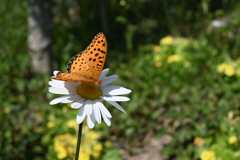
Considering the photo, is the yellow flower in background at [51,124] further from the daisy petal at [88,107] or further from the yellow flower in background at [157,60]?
the daisy petal at [88,107]

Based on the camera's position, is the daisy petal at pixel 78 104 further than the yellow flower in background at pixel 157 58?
No

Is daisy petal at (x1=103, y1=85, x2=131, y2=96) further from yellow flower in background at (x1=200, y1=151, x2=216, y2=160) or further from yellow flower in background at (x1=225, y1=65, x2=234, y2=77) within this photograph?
yellow flower in background at (x1=225, y1=65, x2=234, y2=77)

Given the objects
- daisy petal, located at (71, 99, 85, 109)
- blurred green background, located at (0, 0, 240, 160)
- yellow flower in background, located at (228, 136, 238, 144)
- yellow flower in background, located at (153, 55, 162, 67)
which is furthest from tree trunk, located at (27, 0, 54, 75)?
daisy petal, located at (71, 99, 85, 109)

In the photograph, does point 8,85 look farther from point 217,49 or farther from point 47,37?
point 217,49

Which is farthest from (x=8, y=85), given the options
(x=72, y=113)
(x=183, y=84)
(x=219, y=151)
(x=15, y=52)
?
(x=219, y=151)

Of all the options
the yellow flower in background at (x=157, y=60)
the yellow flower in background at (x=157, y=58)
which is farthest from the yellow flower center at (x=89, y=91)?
the yellow flower in background at (x=157, y=58)

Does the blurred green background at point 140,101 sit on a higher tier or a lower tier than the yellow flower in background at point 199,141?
higher

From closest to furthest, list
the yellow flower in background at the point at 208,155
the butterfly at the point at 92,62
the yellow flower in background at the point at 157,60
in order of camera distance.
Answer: the butterfly at the point at 92,62
the yellow flower in background at the point at 208,155
the yellow flower in background at the point at 157,60
